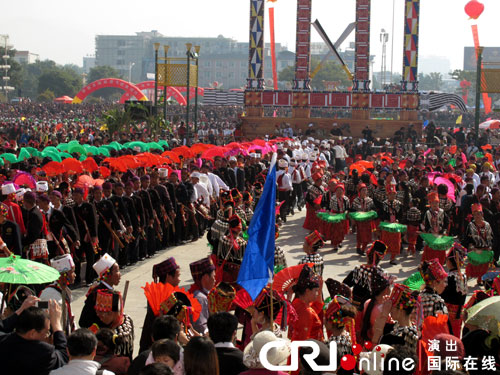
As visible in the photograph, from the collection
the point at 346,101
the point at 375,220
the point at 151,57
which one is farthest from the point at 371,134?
the point at 151,57

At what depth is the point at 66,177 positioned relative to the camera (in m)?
15.0

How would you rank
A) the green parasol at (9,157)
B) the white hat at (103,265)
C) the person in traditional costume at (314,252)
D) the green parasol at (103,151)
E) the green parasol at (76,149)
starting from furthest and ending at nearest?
the green parasol at (103,151), the green parasol at (76,149), the green parasol at (9,157), the person in traditional costume at (314,252), the white hat at (103,265)

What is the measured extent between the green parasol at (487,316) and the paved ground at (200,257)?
468cm

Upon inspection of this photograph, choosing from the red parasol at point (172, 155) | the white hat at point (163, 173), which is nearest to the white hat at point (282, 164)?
the red parasol at point (172, 155)

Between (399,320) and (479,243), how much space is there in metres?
5.77

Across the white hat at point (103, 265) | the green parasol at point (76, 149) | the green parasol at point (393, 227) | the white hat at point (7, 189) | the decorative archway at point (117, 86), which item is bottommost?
the green parasol at point (393, 227)

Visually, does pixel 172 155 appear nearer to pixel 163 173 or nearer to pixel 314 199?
pixel 163 173

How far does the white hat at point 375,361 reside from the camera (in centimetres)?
533

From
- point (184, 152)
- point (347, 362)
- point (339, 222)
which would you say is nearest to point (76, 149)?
point (184, 152)

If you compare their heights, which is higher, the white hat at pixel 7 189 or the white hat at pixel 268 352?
the white hat at pixel 7 189

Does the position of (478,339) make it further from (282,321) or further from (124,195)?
(124,195)

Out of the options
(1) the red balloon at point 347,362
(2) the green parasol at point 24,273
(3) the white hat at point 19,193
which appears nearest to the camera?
(1) the red balloon at point 347,362

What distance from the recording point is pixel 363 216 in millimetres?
14500

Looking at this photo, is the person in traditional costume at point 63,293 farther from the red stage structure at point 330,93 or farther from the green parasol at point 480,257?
the red stage structure at point 330,93
